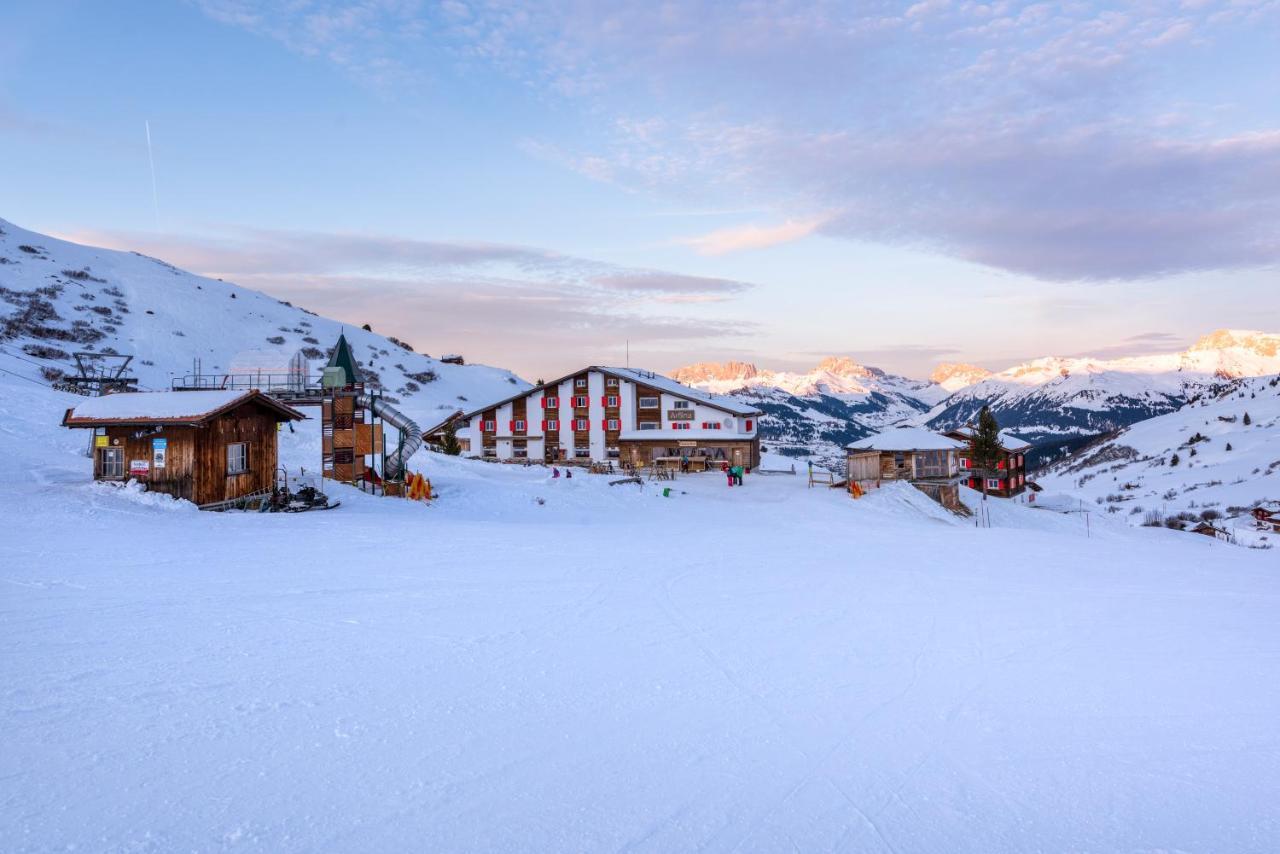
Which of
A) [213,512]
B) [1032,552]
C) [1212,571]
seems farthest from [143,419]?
[1212,571]

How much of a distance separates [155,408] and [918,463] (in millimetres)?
42083

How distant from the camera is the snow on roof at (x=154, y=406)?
25641 millimetres

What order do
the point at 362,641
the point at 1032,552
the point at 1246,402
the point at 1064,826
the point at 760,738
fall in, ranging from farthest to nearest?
the point at 1246,402 < the point at 1032,552 < the point at 362,641 < the point at 760,738 < the point at 1064,826

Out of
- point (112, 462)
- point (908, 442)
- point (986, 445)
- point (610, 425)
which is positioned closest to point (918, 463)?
point (908, 442)

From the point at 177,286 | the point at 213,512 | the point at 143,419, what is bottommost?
the point at 213,512

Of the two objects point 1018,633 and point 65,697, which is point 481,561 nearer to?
point 65,697

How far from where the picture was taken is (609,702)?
30.8ft

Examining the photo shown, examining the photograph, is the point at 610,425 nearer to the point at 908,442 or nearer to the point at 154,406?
the point at 908,442

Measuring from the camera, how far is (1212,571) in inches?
898

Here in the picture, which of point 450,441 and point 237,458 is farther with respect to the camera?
point 450,441

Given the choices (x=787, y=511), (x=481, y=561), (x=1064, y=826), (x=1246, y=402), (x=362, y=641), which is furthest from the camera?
(x=1246, y=402)

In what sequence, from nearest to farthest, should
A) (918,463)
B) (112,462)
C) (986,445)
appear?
(112,462) < (918,463) < (986,445)

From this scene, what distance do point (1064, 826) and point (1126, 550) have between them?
24.8m

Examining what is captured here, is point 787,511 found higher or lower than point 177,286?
lower
